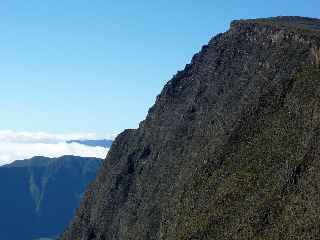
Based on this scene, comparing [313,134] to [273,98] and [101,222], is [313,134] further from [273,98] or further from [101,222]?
[101,222]

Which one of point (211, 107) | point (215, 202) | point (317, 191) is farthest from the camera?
point (211, 107)

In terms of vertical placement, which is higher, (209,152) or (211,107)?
(211,107)

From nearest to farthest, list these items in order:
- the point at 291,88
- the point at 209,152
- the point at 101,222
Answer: the point at 291,88
the point at 209,152
the point at 101,222

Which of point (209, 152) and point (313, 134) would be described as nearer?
point (313, 134)

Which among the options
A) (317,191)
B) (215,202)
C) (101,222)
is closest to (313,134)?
(317,191)

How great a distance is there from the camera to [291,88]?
14388 centimetres

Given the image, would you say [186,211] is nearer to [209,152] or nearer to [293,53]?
[209,152]

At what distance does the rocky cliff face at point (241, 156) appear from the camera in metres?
120

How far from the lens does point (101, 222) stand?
197 meters

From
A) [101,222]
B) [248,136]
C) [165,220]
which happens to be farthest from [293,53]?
[101,222]

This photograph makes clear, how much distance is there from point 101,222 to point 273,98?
2910 inches

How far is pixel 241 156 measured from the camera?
14188 cm

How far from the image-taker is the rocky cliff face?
11994cm

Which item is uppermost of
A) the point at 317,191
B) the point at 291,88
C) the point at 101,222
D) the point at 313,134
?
the point at 291,88
